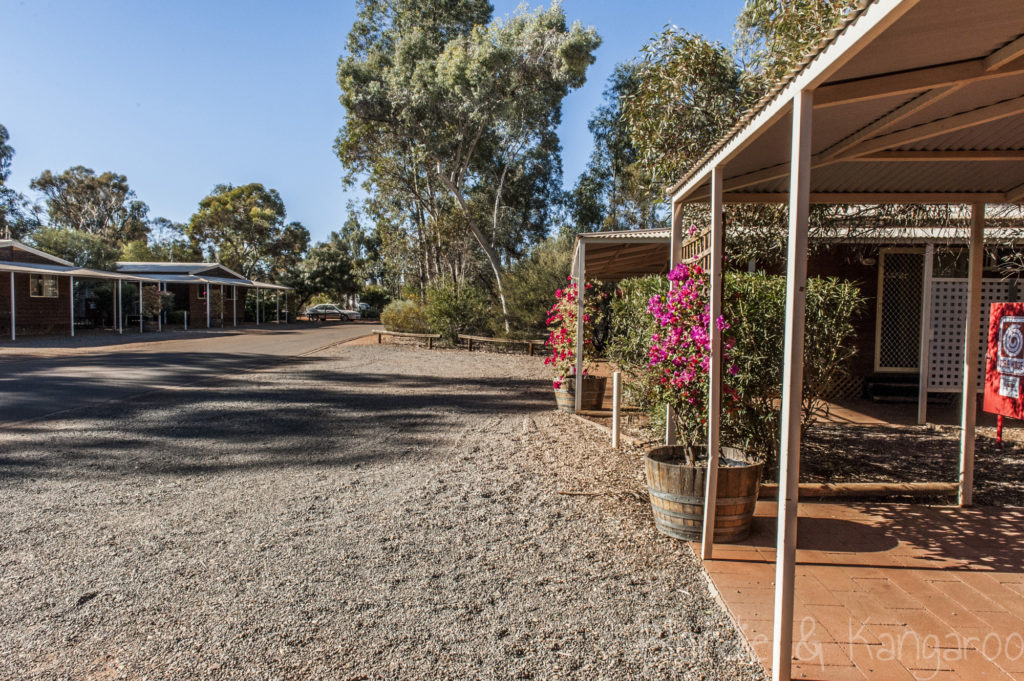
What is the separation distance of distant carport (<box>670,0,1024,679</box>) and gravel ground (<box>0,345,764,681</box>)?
0.66 meters

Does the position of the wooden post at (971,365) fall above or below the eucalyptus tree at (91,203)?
below

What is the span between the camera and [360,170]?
26.3 metres

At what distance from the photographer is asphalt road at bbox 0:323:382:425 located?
30.4 feet

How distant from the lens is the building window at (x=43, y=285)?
24.5m

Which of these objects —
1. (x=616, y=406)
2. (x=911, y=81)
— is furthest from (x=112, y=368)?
(x=911, y=81)

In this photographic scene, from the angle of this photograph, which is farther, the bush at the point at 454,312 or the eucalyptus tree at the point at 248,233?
the eucalyptus tree at the point at 248,233

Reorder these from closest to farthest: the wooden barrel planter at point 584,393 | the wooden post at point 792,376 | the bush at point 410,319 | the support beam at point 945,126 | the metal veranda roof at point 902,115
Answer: the metal veranda roof at point 902,115 < the wooden post at point 792,376 < the support beam at point 945,126 < the wooden barrel planter at point 584,393 < the bush at point 410,319

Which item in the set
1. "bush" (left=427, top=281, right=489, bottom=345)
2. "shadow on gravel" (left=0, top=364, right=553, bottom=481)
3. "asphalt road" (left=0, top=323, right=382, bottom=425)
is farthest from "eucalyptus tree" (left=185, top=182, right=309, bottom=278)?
"shadow on gravel" (left=0, top=364, right=553, bottom=481)

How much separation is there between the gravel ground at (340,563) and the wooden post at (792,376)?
0.27 meters

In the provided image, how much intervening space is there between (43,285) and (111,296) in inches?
217

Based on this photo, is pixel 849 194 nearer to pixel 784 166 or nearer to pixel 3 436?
pixel 784 166

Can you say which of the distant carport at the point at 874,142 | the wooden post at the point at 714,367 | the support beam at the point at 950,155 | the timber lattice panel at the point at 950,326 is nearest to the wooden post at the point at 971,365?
the distant carport at the point at 874,142

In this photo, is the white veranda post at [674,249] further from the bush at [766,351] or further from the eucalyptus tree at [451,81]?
the eucalyptus tree at [451,81]

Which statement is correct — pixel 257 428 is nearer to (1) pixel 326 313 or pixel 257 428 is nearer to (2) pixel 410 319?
(2) pixel 410 319
